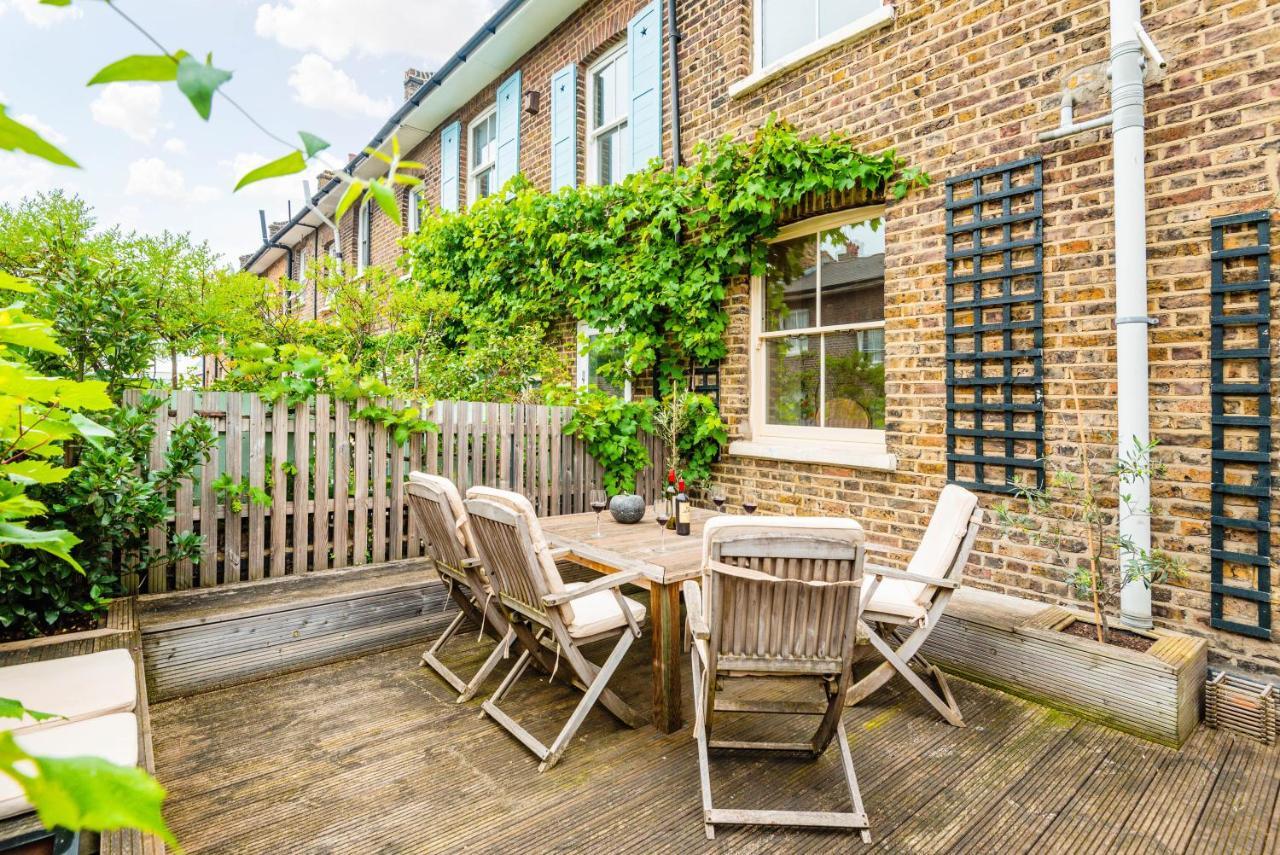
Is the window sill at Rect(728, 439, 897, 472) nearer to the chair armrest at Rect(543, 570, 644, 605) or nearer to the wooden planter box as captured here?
the wooden planter box

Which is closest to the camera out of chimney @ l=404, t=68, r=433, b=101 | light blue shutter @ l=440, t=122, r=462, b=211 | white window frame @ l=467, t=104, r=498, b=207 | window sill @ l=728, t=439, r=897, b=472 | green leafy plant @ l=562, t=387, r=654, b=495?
window sill @ l=728, t=439, r=897, b=472

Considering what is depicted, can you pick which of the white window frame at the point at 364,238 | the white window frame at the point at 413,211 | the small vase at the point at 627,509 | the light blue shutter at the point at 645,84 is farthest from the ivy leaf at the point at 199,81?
the white window frame at the point at 364,238

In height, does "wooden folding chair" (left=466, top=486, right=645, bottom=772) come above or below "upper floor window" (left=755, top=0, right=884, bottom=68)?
below

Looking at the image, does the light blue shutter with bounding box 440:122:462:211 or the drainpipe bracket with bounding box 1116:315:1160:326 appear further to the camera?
the light blue shutter with bounding box 440:122:462:211

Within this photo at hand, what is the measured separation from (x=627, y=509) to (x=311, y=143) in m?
3.43

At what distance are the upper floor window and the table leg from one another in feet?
14.0

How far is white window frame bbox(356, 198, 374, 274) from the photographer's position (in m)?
12.3

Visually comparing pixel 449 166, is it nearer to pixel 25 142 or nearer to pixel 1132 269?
pixel 1132 269

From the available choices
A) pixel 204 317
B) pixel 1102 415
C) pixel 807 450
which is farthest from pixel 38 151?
pixel 204 317

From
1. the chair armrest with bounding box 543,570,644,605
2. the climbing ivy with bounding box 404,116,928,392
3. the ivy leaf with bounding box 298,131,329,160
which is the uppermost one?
the climbing ivy with bounding box 404,116,928,392

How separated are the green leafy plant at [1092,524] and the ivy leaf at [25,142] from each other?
3562mm

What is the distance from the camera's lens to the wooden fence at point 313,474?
138 inches

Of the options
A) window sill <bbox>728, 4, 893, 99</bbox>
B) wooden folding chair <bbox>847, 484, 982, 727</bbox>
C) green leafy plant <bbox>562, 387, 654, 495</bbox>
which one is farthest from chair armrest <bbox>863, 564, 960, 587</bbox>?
window sill <bbox>728, 4, 893, 99</bbox>

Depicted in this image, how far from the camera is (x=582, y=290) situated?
20.1 ft
